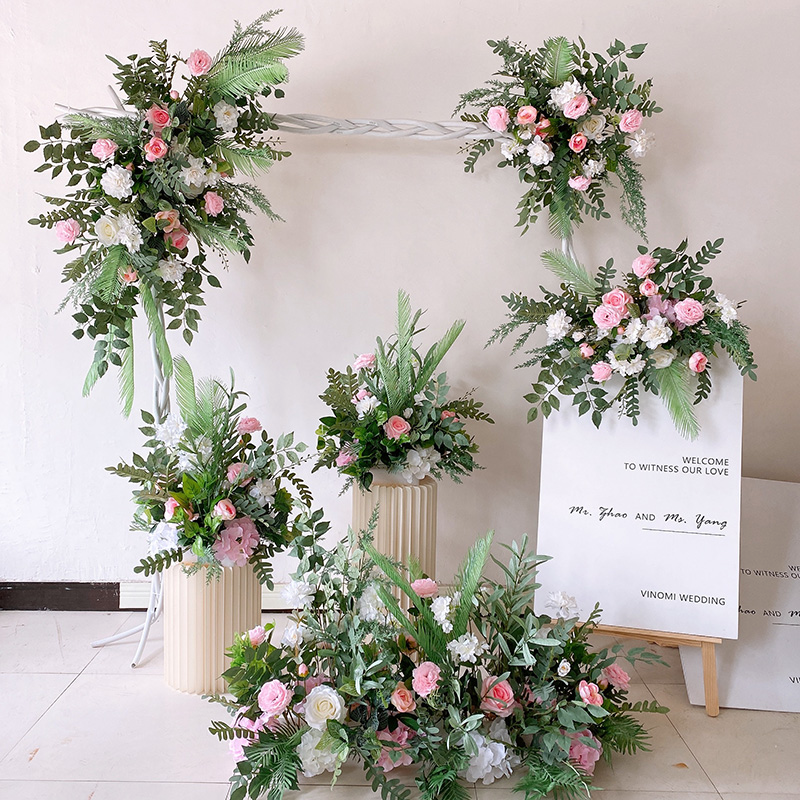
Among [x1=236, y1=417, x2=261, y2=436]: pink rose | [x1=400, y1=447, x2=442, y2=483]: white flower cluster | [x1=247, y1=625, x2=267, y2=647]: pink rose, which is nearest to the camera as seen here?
[x1=247, y1=625, x2=267, y2=647]: pink rose

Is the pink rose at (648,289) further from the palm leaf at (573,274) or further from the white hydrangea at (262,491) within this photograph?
the white hydrangea at (262,491)

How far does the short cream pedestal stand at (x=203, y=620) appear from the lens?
2.01 metres

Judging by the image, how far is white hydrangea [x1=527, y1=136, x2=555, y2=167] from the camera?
2238 mm

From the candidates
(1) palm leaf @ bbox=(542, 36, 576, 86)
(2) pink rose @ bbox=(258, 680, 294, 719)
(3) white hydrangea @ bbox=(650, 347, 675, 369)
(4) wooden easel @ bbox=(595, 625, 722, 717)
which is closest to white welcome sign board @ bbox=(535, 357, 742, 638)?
(4) wooden easel @ bbox=(595, 625, 722, 717)

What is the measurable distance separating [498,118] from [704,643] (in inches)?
62.9

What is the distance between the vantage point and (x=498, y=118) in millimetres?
2258

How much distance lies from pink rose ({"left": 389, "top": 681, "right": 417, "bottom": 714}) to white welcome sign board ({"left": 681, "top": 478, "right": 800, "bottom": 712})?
94 cm

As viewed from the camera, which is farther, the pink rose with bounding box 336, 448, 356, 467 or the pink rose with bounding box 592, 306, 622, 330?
the pink rose with bounding box 336, 448, 356, 467

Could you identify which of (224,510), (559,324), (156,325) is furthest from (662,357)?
(156,325)

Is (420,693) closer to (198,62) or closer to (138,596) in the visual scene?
(138,596)

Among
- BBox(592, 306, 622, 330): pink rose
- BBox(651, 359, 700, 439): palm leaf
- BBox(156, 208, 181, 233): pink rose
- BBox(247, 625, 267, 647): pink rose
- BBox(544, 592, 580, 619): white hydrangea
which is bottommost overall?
BBox(247, 625, 267, 647): pink rose

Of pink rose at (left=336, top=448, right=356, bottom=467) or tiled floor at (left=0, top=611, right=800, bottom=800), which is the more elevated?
pink rose at (left=336, top=448, right=356, bottom=467)

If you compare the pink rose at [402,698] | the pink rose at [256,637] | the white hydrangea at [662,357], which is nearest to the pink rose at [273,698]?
the pink rose at [256,637]

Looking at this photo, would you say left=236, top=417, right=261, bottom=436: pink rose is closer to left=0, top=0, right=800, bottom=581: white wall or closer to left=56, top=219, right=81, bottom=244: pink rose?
left=0, top=0, right=800, bottom=581: white wall
